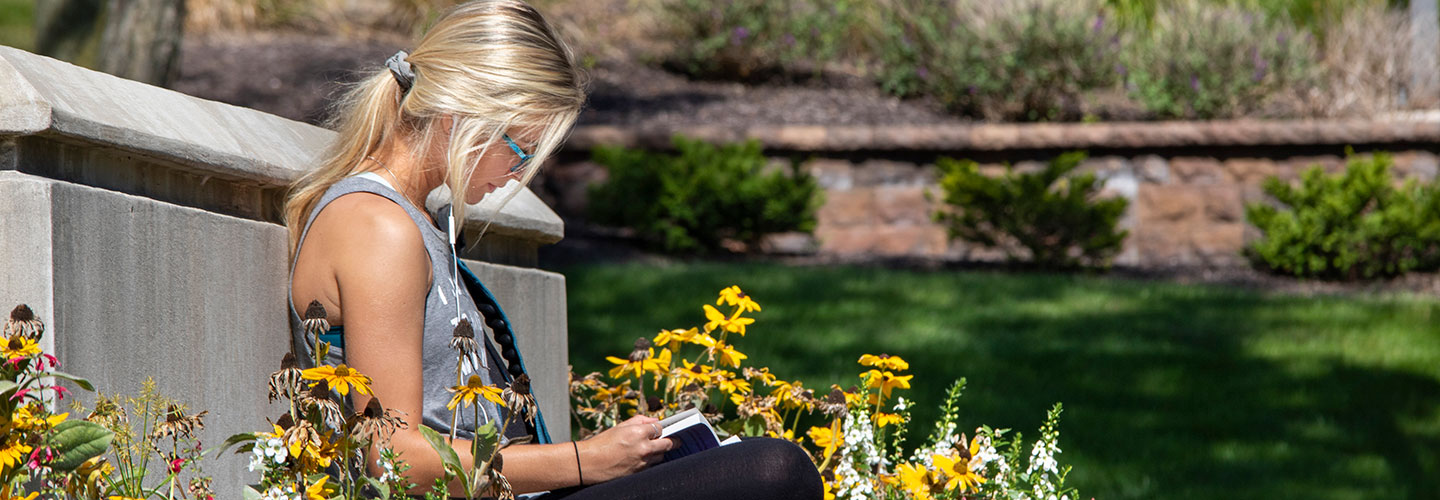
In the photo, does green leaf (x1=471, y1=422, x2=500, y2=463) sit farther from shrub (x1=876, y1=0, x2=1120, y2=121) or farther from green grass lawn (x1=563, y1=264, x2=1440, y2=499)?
shrub (x1=876, y1=0, x2=1120, y2=121)

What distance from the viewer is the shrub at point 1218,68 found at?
9039 millimetres

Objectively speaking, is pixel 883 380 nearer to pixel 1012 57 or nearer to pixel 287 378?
pixel 287 378

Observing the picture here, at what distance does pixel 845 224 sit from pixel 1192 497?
478 cm

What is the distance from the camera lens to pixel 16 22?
42.2 feet

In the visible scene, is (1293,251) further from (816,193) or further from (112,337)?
(112,337)

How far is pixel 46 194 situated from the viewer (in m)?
1.59

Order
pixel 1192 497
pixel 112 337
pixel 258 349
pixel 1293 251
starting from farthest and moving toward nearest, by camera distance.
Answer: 1. pixel 1293 251
2. pixel 1192 497
3. pixel 258 349
4. pixel 112 337

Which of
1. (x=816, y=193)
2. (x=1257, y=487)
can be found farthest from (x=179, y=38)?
(x=1257, y=487)

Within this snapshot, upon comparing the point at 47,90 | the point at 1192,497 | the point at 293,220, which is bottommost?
the point at 1192,497

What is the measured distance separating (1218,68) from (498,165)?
8215 millimetres

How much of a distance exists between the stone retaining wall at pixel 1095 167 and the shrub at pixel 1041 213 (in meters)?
0.70

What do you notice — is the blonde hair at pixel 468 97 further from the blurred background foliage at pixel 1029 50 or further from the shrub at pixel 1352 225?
the blurred background foliage at pixel 1029 50

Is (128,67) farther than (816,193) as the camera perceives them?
No

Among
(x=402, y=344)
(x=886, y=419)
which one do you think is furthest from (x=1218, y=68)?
(x=402, y=344)
